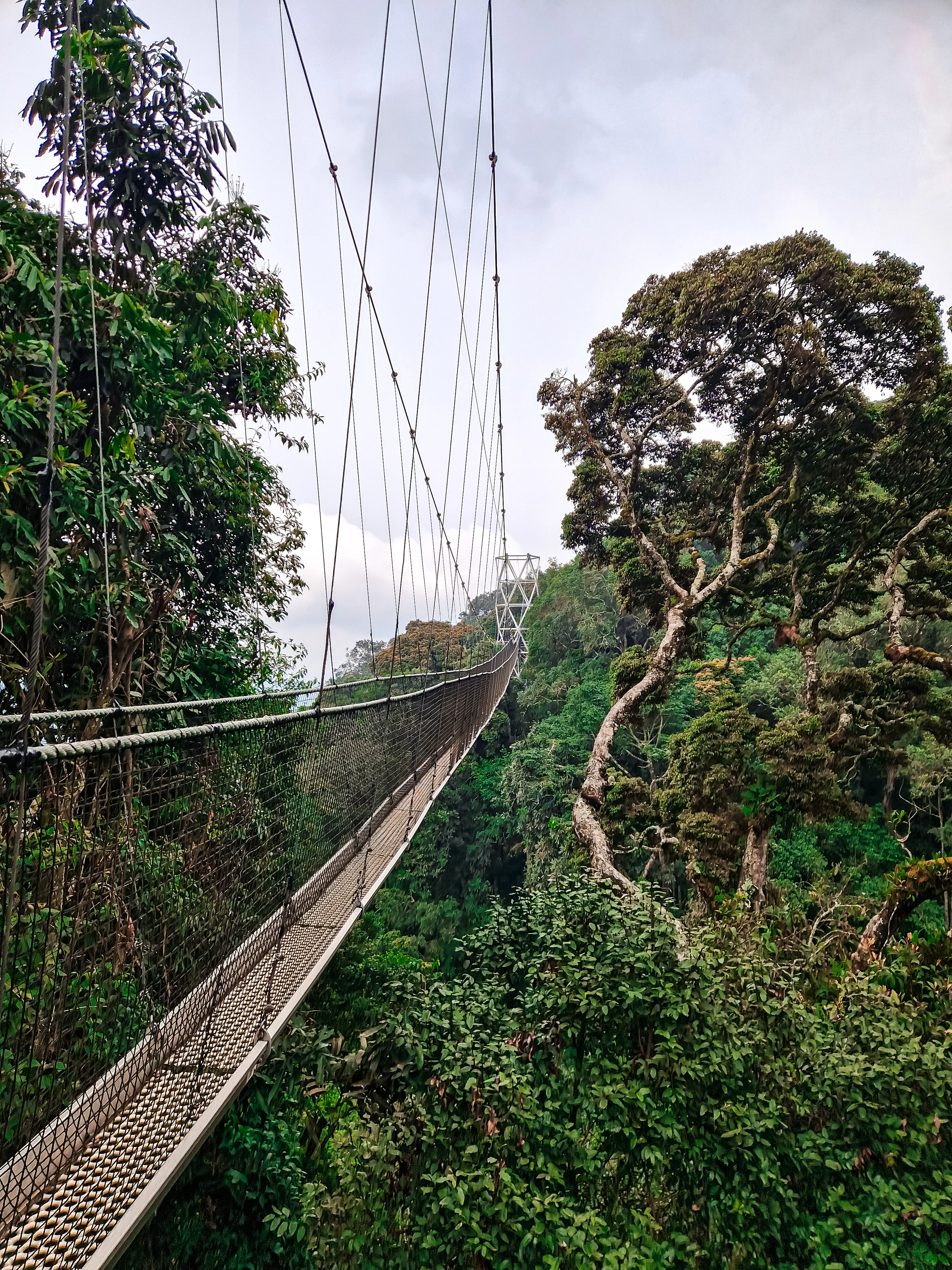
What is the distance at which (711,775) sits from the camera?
4.33 m

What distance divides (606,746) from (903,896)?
1933 millimetres

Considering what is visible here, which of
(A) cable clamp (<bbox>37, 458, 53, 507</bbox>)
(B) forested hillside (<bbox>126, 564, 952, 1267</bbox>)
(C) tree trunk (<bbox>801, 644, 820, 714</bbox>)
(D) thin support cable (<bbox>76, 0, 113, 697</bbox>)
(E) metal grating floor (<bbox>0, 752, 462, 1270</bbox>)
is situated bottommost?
(B) forested hillside (<bbox>126, 564, 952, 1267</bbox>)

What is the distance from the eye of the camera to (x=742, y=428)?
16.9 feet

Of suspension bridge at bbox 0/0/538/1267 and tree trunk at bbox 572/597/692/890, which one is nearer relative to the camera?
suspension bridge at bbox 0/0/538/1267

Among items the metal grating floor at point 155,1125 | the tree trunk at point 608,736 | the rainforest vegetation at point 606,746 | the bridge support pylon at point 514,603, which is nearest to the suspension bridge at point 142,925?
the metal grating floor at point 155,1125

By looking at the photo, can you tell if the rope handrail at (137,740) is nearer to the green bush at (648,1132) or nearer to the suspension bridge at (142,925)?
the suspension bridge at (142,925)

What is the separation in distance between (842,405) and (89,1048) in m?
5.52

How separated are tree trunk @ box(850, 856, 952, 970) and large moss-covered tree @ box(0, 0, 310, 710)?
12.7 feet

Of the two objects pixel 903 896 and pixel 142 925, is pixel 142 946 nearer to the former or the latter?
pixel 142 925

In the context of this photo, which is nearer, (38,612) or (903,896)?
(38,612)

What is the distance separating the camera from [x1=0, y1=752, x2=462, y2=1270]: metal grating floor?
2.48 feet

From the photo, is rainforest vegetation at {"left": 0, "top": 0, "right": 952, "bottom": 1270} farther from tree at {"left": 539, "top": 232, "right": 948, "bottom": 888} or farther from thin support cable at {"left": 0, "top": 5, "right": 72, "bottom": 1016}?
thin support cable at {"left": 0, "top": 5, "right": 72, "bottom": 1016}

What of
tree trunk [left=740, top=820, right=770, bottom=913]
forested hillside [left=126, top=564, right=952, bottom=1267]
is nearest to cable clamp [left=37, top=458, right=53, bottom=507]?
forested hillside [left=126, top=564, right=952, bottom=1267]

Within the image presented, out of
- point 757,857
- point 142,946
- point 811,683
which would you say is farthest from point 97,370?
point 811,683
